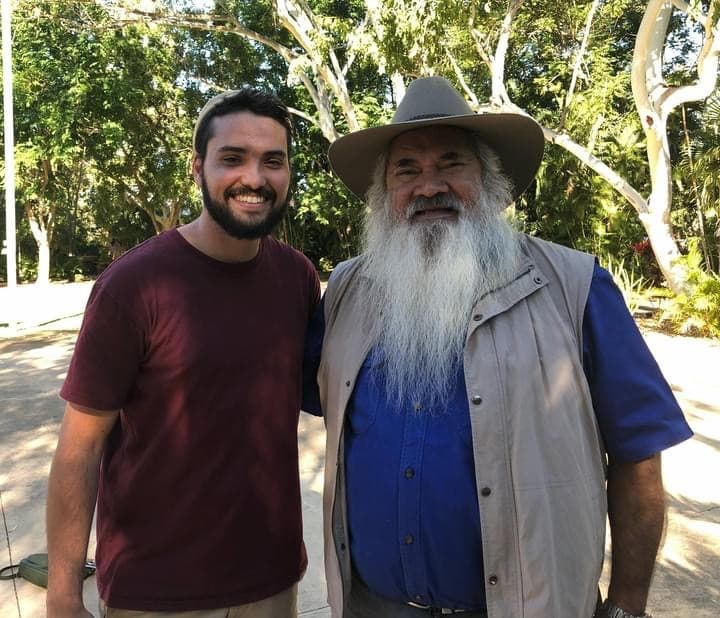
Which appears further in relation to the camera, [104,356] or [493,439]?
[104,356]

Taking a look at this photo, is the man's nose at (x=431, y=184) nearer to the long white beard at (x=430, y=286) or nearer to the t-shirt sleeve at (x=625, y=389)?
the long white beard at (x=430, y=286)

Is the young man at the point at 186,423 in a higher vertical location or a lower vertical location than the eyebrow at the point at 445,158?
lower

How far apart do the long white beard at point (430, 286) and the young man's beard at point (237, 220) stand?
1.31 feet

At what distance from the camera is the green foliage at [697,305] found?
11.6 meters

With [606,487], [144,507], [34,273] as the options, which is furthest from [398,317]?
[34,273]

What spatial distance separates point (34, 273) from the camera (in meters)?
37.7

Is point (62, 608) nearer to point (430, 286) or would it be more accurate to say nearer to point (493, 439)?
point (493, 439)

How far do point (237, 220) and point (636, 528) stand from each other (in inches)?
58.7

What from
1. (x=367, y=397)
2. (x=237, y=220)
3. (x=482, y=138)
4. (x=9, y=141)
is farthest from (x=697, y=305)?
(x=9, y=141)

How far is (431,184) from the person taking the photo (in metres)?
2.31

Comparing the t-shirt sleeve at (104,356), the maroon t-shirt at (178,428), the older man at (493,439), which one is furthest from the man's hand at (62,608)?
the older man at (493,439)

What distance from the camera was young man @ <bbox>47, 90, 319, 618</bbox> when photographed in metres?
2.06

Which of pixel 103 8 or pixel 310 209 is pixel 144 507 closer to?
pixel 103 8

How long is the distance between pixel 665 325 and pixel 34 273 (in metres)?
34.1
